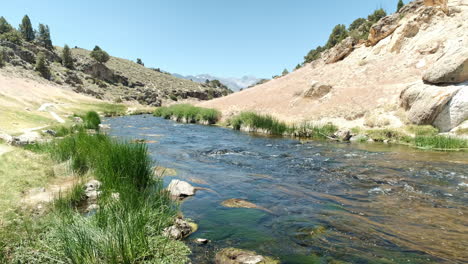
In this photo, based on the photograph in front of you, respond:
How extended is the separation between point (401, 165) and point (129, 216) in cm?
1213

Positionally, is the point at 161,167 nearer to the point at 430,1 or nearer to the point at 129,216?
the point at 129,216

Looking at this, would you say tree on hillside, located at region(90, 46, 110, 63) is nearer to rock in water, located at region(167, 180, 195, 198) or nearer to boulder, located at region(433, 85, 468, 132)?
boulder, located at region(433, 85, 468, 132)

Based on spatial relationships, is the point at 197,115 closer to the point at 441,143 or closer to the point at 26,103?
the point at 26,103

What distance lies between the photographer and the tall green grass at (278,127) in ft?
77.5

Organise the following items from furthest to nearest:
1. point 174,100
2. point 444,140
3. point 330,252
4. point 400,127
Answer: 1. point 174,100
2. point 400,127
3. point 444,140
4. point 330,252

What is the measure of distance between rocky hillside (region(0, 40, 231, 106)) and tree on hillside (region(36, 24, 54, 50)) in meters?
3.02

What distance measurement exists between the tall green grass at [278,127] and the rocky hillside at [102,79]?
61.5 m

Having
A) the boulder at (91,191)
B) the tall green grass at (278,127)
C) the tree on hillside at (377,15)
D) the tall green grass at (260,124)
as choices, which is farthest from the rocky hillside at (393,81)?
the boulder at (91,191)

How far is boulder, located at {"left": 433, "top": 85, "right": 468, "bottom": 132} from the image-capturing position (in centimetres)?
1873

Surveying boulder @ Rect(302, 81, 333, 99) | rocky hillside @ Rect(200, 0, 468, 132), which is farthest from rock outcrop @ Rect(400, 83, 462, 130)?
boulder @ Rect(302, 81, 333, 99)

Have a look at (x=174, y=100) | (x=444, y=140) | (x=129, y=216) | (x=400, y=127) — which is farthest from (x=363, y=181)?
(x=174, y=100)

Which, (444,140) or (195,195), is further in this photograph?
(444,140)

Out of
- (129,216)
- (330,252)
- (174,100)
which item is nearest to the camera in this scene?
(129,216)

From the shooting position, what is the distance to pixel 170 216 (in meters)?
5.62
